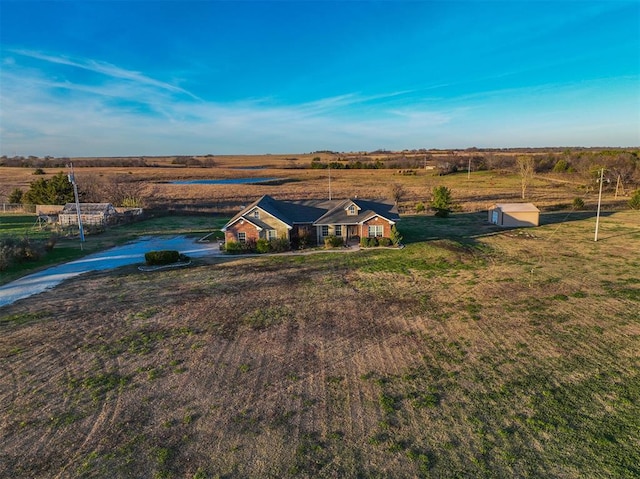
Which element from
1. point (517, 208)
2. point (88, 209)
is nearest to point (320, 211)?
point (517, 208)

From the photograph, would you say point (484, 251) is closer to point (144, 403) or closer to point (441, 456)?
point (441, 456)

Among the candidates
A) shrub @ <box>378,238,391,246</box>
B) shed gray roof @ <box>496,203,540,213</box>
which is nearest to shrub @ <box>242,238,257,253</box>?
shrub @ <box>378,238,391,246</box>

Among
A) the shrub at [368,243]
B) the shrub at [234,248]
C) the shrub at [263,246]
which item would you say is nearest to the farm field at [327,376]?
the shrub at [234,248]

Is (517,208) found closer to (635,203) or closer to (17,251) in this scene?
(635,203)

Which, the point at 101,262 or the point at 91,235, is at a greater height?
the point at 91,235

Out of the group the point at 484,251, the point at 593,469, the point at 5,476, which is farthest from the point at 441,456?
the point at 484,251
